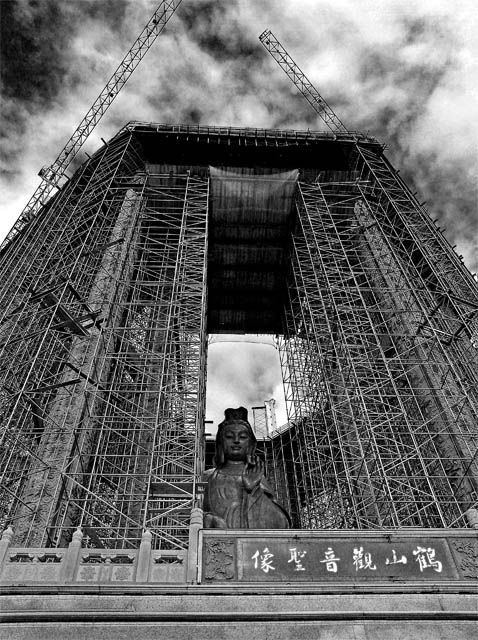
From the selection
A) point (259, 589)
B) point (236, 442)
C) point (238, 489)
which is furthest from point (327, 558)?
point (236, 442)

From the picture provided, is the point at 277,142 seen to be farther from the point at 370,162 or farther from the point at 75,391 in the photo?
the point at 75,391

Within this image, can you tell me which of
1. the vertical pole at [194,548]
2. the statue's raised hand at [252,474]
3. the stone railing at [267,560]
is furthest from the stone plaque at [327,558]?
the statue's raised hand at [252,474]

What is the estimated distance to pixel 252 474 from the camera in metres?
14.8

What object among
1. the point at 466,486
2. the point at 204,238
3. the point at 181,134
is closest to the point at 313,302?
the point at 204,238

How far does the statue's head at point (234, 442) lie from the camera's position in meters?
15.3

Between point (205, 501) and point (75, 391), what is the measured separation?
5.22 m

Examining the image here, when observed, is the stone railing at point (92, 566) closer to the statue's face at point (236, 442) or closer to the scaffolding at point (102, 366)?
the scaffolding at point (102, 366)

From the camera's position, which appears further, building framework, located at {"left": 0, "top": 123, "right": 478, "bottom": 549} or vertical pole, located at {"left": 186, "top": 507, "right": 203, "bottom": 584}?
building framework, located at {"left": 0, "top": 123, "right": 478, "bottom": 549}

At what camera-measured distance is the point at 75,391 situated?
53.6 ft

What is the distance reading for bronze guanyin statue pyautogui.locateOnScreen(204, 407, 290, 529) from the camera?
13602 millimetres

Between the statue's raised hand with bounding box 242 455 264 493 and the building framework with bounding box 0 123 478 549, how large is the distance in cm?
148

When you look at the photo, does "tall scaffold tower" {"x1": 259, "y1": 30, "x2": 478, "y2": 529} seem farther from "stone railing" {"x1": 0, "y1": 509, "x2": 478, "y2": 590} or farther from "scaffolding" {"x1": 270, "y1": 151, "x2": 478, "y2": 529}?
"stone railing" {"x1": 0, "y1": 509, "x2": 478, "y2": 590}

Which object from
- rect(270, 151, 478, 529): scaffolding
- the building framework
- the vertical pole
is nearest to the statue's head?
the building framework

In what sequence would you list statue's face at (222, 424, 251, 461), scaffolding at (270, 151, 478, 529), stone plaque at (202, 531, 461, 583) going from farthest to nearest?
scaffolding at (270, 151, 478, 529), statue's face at (222, 424, 251, 461), stone plaque at (202, 531, 461, 583)
